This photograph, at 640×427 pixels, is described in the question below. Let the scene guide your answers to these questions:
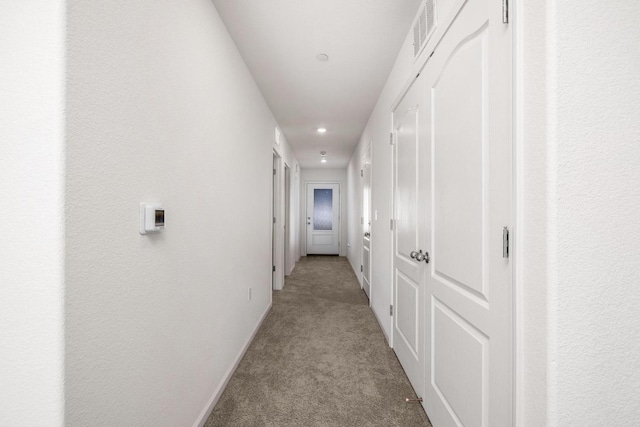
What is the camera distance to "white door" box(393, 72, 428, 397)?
1.76 metres

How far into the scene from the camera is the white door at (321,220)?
8.11 meters

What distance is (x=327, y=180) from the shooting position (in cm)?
809

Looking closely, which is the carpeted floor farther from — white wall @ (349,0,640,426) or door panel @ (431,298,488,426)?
white wall @ (349,0,640,426)

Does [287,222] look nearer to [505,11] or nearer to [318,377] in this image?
[318,377]

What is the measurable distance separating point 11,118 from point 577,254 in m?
1.59

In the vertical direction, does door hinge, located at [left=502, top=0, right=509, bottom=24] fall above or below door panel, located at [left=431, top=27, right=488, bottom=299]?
above

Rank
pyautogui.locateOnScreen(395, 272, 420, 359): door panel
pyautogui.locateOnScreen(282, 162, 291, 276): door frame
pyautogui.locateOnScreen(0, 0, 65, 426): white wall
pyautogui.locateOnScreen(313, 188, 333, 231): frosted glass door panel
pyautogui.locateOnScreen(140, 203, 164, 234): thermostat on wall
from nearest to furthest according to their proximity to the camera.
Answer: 1. pyautogui.locateOnScreen(0, 0, 65, 426): white wall
2. pyautogui.locateOnScreen(140, 203, 164, 234): thermostat on wall
3. pyautogui.locateOnScreen(395, 272, 420, 359): door panel
4. pyautogui.locateOnScreen(282, 162, 291, 276): door frame
5. pyautogui.locateOnScreen(313, 188, 333, 231): frosted glass door panel

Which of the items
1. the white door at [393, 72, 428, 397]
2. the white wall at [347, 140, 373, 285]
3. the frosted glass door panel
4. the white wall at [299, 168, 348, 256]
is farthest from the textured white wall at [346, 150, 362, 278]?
the white door at [393, 72, 428, 397]

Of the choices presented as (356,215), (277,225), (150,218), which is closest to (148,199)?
(150,218)

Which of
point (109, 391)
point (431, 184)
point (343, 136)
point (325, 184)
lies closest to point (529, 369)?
point (431, 184)

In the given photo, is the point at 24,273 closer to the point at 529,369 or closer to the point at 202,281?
the point at 202,281

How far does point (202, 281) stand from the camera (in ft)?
5.25

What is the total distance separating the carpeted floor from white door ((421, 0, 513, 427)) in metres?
0.39

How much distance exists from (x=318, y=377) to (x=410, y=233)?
126cm
